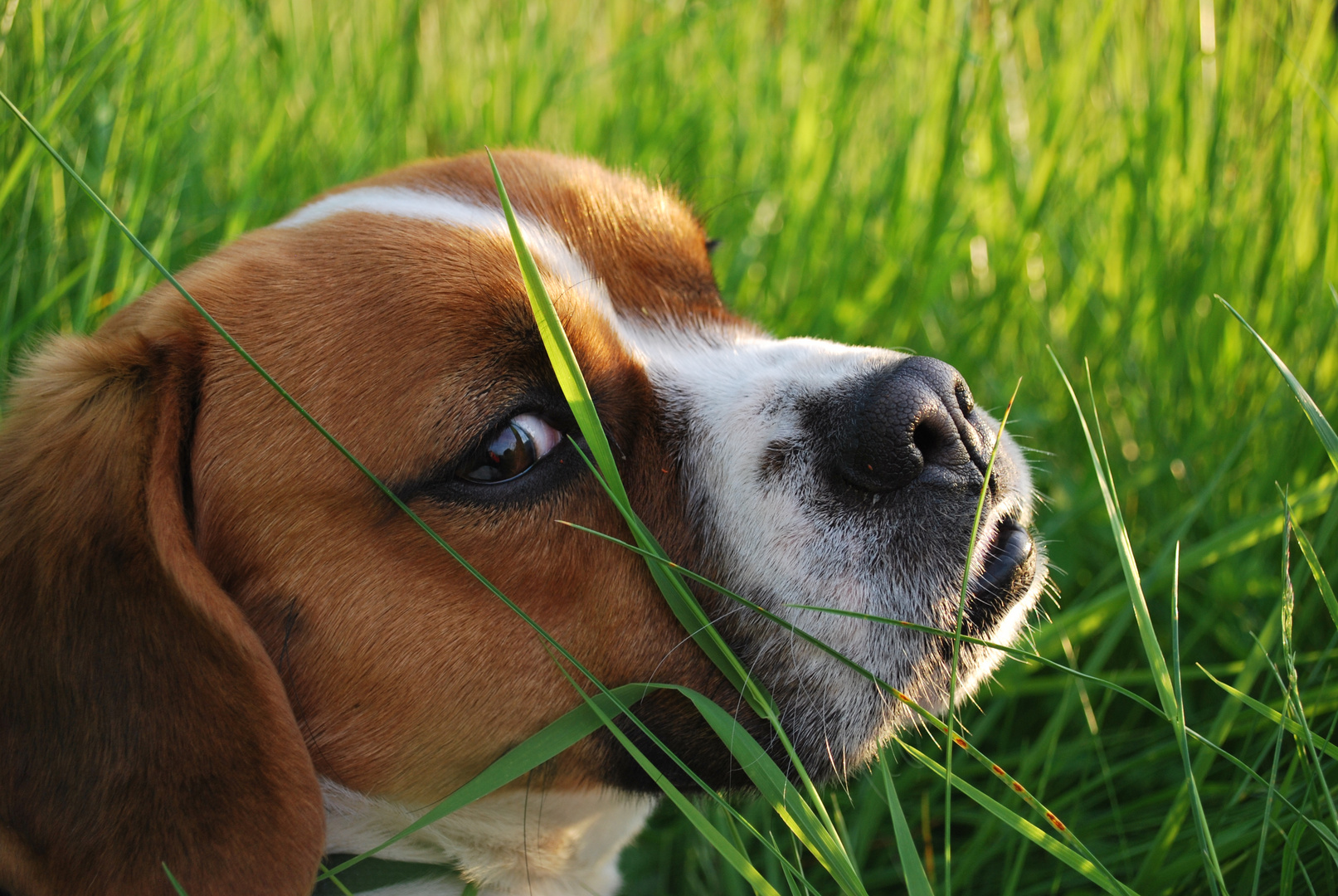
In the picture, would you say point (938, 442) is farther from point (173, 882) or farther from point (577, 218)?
point (173, 882)

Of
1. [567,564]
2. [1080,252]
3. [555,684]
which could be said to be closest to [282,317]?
[567,564]

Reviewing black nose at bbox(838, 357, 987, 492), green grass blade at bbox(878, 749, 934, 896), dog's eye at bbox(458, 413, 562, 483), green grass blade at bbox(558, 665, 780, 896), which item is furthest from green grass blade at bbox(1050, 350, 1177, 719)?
Result: dog's eye at bbox(458, 413, 562, 483)

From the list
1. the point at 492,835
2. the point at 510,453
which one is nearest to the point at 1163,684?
the point at 510,453

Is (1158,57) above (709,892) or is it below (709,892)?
above

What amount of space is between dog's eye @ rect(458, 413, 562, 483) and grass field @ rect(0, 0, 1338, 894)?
117cm

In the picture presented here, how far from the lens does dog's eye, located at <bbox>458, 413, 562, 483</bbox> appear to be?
1888mm

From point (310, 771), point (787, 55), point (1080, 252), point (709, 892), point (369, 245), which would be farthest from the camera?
point (787, 55)

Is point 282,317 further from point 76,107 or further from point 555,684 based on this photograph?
point 76,107

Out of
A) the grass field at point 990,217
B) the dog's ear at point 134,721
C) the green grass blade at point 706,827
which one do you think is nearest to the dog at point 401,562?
the dog's ear at point 134,721

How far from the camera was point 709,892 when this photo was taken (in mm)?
2615

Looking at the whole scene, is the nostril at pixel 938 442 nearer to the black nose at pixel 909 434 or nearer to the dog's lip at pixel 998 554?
the black nose at pixel 909 434

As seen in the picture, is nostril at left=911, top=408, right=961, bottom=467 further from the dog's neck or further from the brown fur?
the dog's neck

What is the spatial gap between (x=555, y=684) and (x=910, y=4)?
320 cm

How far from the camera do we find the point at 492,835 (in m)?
2.06
